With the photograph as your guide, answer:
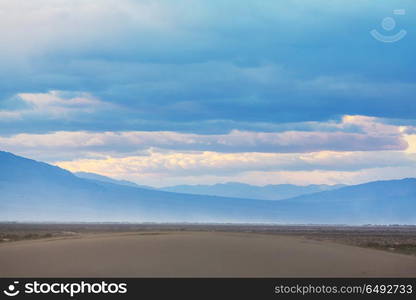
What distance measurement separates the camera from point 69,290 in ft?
61.3

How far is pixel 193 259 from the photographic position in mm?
24000

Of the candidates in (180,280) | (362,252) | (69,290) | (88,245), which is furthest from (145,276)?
(362,252)

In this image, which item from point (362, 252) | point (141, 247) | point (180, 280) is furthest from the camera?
point (362, 252)

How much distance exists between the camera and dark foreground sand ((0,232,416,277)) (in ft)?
73.2

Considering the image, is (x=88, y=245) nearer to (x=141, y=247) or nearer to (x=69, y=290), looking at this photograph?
(x=141, y=247)

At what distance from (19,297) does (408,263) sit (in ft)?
52.2

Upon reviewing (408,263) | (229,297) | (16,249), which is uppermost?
(16,249)

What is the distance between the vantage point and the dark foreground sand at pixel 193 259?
73.2 ft

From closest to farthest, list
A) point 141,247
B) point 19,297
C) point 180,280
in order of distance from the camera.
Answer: point 19,297, point 180,280, point 141,247

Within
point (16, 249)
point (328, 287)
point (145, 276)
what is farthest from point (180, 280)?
point (16, 249)

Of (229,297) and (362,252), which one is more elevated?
(362,252)

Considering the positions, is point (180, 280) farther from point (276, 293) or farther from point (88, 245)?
point (88, 245)

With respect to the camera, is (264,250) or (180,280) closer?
(180,280)

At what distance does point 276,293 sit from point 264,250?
7725 millimetres
